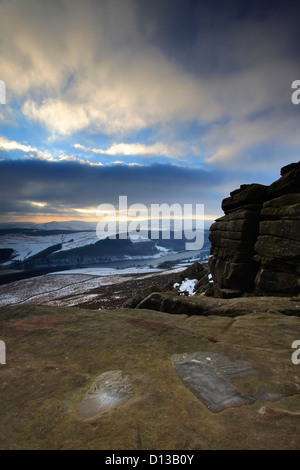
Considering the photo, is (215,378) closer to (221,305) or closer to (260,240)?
(221,305)

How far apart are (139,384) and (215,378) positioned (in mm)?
1907

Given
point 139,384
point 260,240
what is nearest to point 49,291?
point 260,240

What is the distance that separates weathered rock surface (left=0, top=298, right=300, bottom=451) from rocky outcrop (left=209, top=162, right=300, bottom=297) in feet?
33.1

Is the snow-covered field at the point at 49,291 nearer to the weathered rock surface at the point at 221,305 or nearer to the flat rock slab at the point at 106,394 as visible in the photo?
the weathered rock surface at the point at 221,305

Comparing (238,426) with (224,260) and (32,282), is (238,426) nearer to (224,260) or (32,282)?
(224,260)

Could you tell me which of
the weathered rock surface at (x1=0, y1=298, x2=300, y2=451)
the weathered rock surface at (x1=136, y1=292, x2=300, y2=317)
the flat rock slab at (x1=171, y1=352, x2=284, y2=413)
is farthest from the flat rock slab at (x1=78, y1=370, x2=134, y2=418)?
the weathered rock surface at (x1=136, y1=292, x2=300, y2=317)

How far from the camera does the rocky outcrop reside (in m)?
17.1

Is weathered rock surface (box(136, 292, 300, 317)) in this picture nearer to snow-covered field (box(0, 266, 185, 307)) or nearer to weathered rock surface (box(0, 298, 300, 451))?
weathered rock surface (box(0, 298, 300, 451))

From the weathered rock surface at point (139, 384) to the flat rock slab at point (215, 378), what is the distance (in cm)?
12

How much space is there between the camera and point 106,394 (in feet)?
14.7

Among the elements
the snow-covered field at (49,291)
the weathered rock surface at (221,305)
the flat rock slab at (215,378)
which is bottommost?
the snow-covered field at (49,291)

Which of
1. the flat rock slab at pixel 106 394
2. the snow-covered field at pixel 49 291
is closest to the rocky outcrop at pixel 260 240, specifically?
the flat rock slab at pixel 106 394

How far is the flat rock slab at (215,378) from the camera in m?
4.25

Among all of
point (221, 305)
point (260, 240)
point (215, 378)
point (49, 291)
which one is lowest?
point (49, 291)
